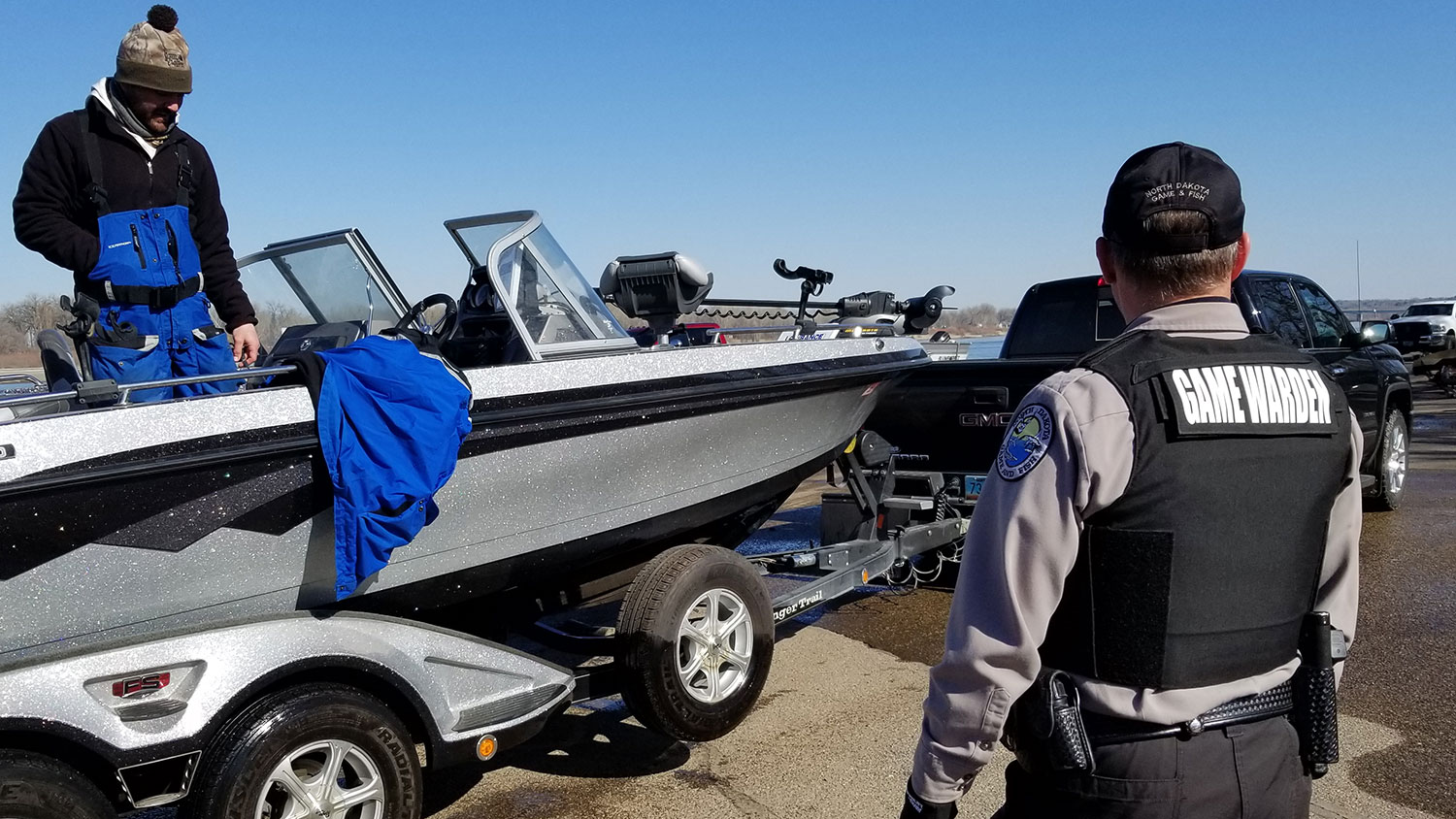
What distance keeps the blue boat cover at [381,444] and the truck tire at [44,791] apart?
2.56 feet

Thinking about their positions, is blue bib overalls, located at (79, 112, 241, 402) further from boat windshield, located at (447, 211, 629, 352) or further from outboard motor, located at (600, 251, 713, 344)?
outboard motor, located at (600, 251, 713, 344)

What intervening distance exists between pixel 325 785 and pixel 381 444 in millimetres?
959

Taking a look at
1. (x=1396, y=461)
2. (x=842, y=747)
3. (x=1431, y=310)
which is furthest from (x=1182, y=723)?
(x=1431, y=310)

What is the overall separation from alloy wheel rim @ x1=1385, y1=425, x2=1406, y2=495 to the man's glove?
8190 millimetres

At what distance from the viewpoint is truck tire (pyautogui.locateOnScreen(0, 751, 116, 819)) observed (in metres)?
2.56

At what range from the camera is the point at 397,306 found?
4570 millimetres

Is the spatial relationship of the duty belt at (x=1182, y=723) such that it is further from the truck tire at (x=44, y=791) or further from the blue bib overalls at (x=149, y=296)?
the blue bib overalls at (x=149, y=296)

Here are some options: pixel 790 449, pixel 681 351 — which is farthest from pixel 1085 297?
pixel 681 351

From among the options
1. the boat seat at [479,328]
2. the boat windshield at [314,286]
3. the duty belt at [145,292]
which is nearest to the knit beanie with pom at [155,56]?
the duty belt at [145,292]

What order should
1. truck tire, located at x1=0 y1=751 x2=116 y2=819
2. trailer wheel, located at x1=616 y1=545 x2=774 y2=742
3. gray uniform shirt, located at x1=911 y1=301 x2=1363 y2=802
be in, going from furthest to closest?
trailer wheel, located at x1=616 y1=545 x2=774 y2=742, truck tire, located at x1=0 y1=751 x2=116 y2=819, gray uniform shirt, located at x1=911 y1=301 x2=1363 y2=802

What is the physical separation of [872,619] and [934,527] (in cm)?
66

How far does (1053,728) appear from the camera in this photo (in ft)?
5.59

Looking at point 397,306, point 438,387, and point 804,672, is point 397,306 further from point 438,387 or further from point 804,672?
point 804,672

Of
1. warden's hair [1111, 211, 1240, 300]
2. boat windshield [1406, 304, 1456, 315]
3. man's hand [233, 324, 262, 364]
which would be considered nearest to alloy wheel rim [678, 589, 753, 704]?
man's hand [233, 324, 262, 364]
